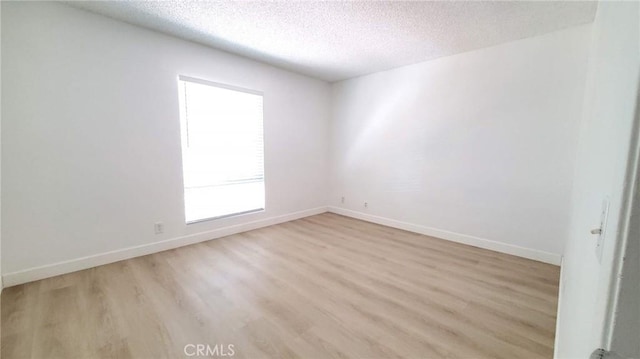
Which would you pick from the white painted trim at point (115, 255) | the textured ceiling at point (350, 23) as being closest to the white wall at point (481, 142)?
the textured ceiling at point (350, 23)

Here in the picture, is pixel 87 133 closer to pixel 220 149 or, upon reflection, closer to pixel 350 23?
pixel 220 149

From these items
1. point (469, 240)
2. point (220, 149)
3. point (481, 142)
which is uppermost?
point (481, 142)

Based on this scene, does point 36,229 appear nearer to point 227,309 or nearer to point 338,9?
point 227,309

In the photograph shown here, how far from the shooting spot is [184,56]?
306 centimetres

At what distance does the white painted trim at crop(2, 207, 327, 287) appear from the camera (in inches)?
89.4

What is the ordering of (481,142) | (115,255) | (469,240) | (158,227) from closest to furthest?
(115,255) < (158,227) < (481,142) < (469,240)

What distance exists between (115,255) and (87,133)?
→ 1.30 metres

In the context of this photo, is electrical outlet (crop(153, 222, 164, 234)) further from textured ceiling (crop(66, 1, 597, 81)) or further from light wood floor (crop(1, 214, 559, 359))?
textured ceiling (crop(66, 1, 597, 81))

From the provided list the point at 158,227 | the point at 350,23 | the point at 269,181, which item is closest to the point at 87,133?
the point at 158,227

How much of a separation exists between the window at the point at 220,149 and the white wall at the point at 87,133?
0.14m

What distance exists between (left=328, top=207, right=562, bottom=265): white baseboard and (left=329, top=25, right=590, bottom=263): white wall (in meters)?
0.01

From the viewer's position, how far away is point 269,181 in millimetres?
4109

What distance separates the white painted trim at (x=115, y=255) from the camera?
2270mm

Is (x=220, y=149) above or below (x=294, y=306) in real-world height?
above
